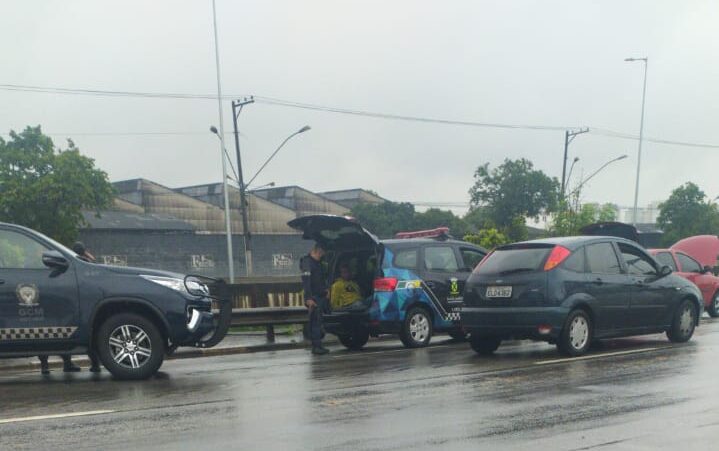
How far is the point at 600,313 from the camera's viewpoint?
1247 cm

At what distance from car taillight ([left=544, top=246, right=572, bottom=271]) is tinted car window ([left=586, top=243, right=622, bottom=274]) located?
19.6 inches

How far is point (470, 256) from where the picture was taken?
15.7 meters

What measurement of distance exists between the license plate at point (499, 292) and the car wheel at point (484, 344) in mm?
844

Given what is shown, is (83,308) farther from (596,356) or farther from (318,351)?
(596,356)

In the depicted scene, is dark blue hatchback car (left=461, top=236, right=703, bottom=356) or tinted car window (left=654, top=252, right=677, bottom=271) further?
tinted car window (left=654, top=252, right=677, bottom=271)

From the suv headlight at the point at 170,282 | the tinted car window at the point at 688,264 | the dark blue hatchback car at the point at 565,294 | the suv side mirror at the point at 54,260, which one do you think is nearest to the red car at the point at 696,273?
the tinted car window at the point at 688,264

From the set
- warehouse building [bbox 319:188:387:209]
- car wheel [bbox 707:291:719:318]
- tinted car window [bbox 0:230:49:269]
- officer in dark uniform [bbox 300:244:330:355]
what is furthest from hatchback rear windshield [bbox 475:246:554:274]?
warehouse building [bbox 319:188:387:209]

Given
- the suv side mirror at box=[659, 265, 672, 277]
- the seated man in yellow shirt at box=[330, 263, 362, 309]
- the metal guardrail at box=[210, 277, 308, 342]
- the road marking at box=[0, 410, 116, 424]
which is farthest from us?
the metal guardrail at box=[210, 277, 308, 342]

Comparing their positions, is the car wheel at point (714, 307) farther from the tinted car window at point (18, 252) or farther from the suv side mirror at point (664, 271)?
the tinted car window at point (18, 252)

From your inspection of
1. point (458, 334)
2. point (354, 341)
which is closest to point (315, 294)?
point (354, 341)

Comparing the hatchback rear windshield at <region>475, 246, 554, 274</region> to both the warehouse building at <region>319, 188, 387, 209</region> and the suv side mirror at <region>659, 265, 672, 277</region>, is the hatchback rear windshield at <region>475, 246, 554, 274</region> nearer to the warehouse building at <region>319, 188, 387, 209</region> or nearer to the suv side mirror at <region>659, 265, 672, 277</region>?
the suv side mirror at <region>659, 265, 672, 277</region>

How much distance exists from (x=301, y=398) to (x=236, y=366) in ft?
12.5

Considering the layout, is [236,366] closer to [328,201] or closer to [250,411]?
[250,411]

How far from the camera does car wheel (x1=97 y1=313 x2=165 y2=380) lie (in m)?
10.6
